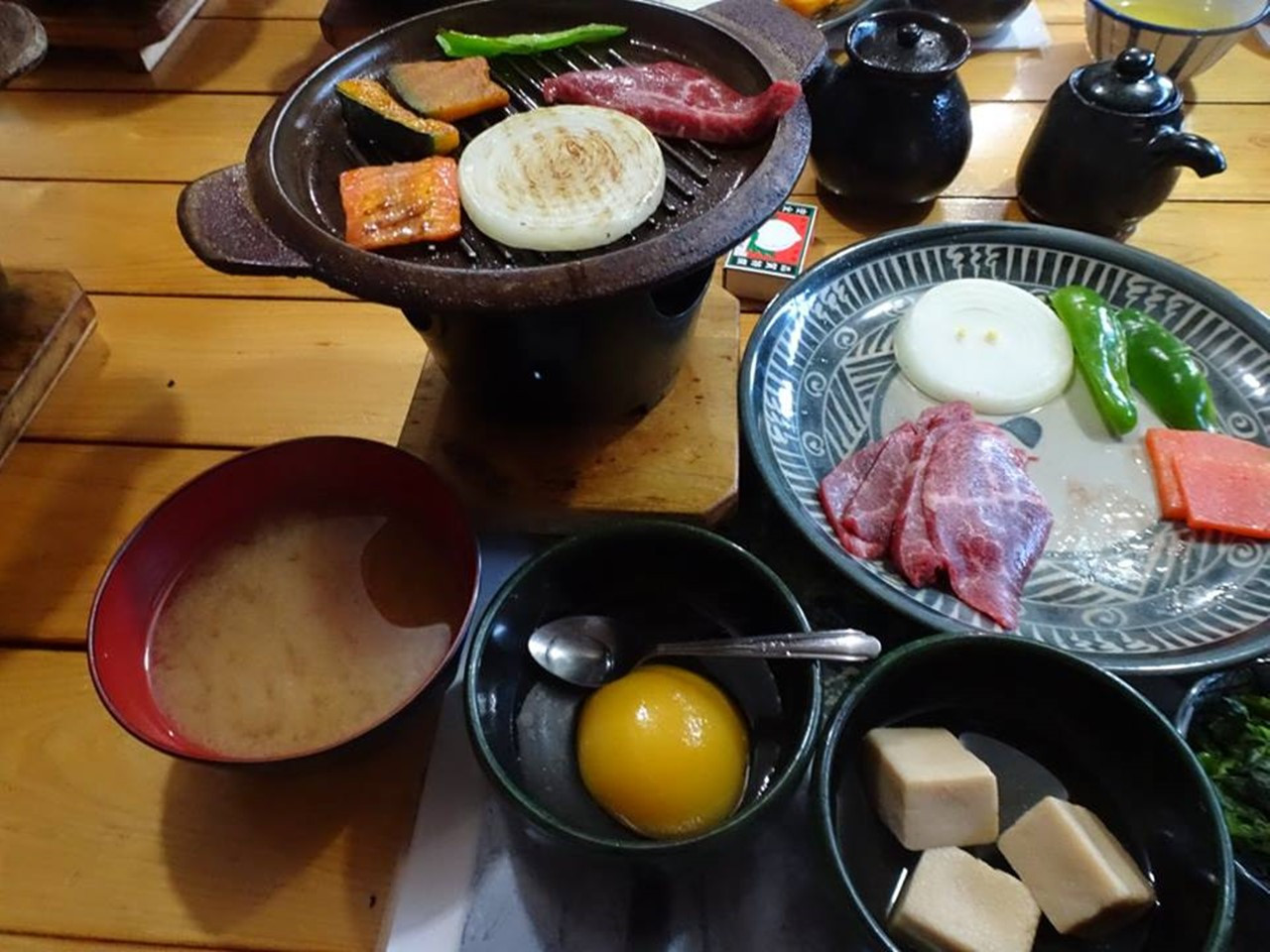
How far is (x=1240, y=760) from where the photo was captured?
1.02m

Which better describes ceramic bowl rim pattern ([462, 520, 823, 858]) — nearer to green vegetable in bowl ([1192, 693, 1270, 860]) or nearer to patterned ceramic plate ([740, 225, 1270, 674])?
patterned ceramic plate ([740, 225, 1270, 674])

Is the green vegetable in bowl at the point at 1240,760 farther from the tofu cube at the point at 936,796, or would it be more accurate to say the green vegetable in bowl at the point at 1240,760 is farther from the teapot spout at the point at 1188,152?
the teapot spout at the point at 1188,152

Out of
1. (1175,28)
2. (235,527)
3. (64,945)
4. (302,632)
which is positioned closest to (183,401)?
(235,527)

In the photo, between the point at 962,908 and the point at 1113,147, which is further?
the point at 1113,147

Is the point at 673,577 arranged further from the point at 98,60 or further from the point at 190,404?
the point at 98,60

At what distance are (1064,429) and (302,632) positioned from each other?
1.13 meters

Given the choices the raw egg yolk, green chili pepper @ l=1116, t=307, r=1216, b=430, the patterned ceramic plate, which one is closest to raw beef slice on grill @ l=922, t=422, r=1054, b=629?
the patterned ceramic plate

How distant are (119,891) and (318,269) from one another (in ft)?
2.43

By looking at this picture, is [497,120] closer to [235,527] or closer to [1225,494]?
[235,527]

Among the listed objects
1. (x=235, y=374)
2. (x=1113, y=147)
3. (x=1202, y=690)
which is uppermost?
(x=1113, y=147)

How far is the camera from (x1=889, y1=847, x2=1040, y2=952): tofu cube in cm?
91

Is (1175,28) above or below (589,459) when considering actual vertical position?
above

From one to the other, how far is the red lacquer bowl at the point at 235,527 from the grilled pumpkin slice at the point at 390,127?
15.4 inches

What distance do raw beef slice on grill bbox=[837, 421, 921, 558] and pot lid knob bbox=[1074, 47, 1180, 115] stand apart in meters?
0.69
